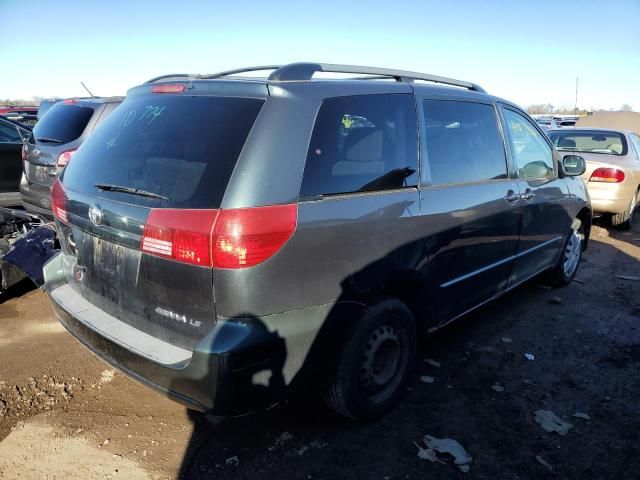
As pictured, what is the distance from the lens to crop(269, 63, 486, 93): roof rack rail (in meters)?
2.41

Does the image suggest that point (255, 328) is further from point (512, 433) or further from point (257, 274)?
point (512, 433)

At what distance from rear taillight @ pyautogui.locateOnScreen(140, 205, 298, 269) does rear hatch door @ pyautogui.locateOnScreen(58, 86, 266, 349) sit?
11mm

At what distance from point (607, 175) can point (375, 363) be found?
6.55 metres

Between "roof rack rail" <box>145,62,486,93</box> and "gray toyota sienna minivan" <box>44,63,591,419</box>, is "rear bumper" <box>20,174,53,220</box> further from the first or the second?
"roof rack rail" <box>145,62,486,93</box>

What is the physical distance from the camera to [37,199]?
20.1ft

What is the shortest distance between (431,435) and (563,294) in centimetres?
315

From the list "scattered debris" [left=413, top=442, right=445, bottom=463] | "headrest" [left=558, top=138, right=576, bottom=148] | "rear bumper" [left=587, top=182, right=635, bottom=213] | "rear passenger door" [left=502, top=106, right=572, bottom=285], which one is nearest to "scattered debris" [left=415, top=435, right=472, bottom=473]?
"scattered debris" [left=413, top=442, right=445, bottom=463]

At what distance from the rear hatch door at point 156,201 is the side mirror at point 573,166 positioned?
3.69 m

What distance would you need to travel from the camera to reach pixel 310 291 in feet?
7.49

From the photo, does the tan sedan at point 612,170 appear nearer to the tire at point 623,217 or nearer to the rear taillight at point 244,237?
the tire at point 623,217

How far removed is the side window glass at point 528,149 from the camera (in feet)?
13.3

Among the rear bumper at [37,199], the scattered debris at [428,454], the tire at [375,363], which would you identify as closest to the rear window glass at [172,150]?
the tire at [375,363]

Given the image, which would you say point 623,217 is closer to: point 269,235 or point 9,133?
point 269,235

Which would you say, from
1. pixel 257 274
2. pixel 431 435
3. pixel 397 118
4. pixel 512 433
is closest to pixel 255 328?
pixel 257 274
